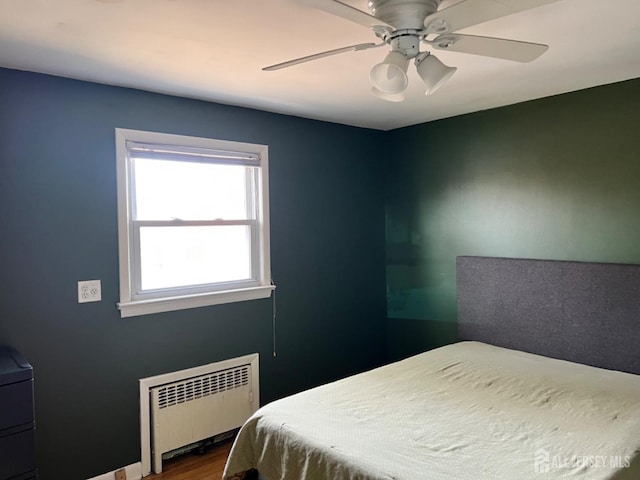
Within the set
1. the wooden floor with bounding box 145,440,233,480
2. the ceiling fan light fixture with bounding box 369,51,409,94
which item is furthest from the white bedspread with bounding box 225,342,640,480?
the ceiling fan light fixture with bounding box 369,51,409,94

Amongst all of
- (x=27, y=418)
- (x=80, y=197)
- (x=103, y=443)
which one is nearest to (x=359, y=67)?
(x=80, y=197)

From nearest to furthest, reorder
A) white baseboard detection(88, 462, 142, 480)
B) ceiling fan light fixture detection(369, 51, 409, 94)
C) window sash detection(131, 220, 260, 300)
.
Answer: ceiling fan light fixture detection(369, 51, 409, 94) < white baseboard detection(88, 462, 142, 480) < window sash detection(131, 220, 260, 300)

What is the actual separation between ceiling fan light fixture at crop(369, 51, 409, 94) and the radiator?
2.21 meters

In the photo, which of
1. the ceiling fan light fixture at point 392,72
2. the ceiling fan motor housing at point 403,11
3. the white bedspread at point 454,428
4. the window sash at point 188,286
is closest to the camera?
the ceiling fan motor housing at point 403,11

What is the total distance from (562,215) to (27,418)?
3.29m

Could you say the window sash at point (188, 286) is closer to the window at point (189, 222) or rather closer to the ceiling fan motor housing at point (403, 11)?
the window at point (189, 222)

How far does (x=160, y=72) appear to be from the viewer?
2.46 metres

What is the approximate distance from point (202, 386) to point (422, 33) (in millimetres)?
2464

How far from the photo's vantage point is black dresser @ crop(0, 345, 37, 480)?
2.01 metres

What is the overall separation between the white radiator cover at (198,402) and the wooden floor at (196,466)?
75 millimetres

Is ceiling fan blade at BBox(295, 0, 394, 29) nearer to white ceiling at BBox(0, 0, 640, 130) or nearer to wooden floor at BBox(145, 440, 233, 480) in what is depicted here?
white ceiling at BBox(0, 0, 640, 130)

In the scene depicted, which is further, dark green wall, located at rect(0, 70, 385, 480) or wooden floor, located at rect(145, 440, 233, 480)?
wooden floor, located at rect(145, 440, 233, 480)

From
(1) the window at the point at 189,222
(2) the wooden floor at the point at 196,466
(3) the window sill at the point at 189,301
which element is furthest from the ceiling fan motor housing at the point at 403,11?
(2) the wooden floor at the point at 196,466

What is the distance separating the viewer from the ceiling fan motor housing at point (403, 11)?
1490 millimetres
